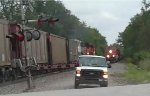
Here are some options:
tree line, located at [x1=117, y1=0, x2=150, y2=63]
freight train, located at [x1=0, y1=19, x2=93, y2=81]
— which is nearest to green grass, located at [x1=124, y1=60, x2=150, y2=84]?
freight train, located at [x1=0, y1=19, x2=93, y2=81]

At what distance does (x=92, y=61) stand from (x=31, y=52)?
12871 mm

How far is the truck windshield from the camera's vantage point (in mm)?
28844

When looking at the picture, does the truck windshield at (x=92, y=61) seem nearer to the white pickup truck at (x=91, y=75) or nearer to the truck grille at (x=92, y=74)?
the white pickup truck at (x=91, y=75)

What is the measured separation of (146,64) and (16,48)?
1015 inches

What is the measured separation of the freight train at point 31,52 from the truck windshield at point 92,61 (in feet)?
7.71

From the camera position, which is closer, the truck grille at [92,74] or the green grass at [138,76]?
the truck grille at [92,74]

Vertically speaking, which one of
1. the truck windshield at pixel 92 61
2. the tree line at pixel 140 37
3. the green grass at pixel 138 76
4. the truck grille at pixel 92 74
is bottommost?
the green grass at pixel 138 76

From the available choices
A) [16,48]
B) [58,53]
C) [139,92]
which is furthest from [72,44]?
[139,92]

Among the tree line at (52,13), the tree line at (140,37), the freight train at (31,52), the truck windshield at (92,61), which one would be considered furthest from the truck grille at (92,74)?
the tree line at (52,13)

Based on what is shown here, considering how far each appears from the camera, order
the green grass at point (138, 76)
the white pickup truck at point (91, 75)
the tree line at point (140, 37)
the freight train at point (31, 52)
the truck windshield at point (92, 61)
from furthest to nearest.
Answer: the tree line at point (140, 37), the green grass at point (138, 76), the freight train at point (31, 52), the truck windshield at point (92, 61), the white pickup truck at point (91, 75)

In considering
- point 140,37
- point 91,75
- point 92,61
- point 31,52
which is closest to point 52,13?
point 140,37

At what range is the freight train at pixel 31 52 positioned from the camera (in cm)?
3378

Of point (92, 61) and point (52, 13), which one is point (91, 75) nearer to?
point (92, 61)

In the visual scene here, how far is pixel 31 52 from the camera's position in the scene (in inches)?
1615
